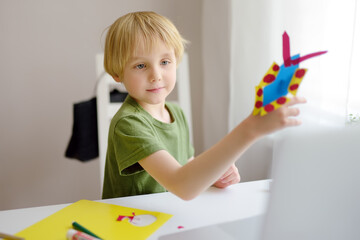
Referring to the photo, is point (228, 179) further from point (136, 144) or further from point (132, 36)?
point (132, 36)

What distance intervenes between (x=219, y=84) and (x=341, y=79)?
1.14 m

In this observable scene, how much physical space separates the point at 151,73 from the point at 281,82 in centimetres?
35

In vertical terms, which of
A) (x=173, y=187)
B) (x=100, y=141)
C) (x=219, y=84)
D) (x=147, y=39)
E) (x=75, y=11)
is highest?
(x=75, y=11)

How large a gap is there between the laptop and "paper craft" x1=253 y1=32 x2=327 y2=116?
0.04 m

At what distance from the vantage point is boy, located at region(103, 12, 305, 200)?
1.73ft

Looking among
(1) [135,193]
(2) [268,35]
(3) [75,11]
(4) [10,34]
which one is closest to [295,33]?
(2) [268,35]

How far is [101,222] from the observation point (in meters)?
0.63

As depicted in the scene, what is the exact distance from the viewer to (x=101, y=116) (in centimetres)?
144

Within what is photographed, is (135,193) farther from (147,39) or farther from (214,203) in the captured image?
(147,39)

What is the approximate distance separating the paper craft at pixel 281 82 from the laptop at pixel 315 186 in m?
0.04

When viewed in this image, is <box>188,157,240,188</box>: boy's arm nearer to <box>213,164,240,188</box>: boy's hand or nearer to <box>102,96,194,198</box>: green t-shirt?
<box>213,164,240,188</box>: boy's hand

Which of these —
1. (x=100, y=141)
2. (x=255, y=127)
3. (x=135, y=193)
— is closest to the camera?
(x=255, y=127)

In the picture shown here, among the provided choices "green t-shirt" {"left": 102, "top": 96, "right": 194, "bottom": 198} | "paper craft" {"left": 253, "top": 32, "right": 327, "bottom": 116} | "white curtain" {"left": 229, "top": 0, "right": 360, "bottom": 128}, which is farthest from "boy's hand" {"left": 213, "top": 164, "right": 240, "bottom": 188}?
"paper craft" {"left": 253, "top": 32, "right": 327, "bottom": 116}

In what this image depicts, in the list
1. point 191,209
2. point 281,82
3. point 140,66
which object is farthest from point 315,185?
point 140,66
